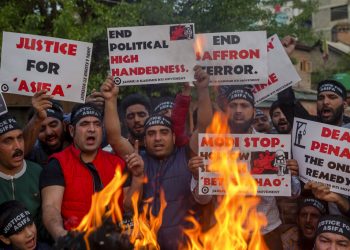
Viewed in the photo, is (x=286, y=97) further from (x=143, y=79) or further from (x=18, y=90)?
→ (x=18, y=90)

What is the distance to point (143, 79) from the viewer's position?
5.15m

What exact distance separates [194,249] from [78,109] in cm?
164

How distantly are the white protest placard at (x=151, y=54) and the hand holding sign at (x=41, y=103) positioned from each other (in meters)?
0.73

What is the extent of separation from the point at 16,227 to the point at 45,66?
1.74 meters

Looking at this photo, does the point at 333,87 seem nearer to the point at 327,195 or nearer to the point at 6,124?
the point at 327,195

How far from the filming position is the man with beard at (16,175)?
4258 millimetres

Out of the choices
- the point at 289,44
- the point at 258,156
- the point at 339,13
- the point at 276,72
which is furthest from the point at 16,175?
the point at 339,13

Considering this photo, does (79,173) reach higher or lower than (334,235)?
higher

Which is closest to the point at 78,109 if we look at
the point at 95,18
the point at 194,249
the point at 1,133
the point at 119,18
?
the point at 1,133

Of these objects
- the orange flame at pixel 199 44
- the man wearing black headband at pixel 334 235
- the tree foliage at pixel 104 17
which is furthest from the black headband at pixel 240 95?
the tree foliage at pixel 104 17

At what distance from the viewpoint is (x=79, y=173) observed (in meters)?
4.26

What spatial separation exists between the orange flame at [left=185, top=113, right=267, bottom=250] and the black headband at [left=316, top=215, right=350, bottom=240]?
0.50 meters

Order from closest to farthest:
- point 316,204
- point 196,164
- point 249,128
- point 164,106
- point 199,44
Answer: point 196,164, point 316,204, point 249,128, point 199,44, point 164,106

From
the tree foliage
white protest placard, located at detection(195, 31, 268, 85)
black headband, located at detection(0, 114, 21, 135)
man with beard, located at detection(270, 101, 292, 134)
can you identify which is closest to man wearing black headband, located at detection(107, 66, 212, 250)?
white protest placard, located at detection(195, 31, 268, 85)
